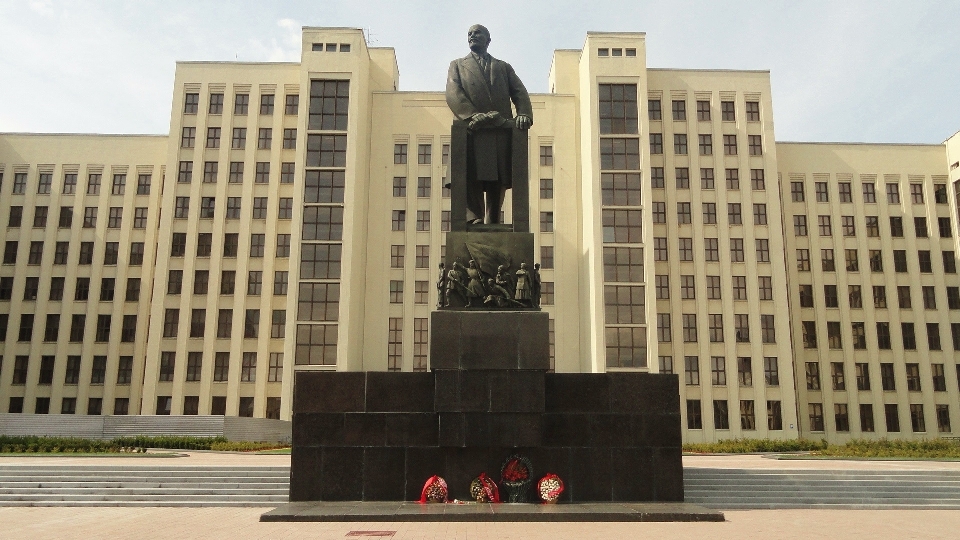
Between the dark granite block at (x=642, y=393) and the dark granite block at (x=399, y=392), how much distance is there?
380 cm

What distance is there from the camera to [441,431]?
49.0 ft

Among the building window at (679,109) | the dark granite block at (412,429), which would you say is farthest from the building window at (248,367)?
the dark granite block at (412,429)

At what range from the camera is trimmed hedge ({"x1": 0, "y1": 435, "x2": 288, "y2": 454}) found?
107ft

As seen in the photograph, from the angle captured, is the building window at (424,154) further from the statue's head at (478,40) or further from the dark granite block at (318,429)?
the dark granite block at (318,429)

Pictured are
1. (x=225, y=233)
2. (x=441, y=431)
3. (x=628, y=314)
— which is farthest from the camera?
(x=225, y=233)

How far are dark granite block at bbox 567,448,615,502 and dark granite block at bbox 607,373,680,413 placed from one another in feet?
3.31

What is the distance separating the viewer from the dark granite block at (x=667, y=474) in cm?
1520

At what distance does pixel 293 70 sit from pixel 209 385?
981 inches

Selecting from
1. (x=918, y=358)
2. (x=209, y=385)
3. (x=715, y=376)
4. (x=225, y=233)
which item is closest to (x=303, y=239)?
(x=225, y=233)

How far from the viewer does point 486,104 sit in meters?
17.7

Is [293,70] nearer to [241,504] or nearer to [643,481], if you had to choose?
[241,504]

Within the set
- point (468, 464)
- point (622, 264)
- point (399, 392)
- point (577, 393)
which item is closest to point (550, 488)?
point (468, 464)

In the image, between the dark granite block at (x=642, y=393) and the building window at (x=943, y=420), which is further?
the building window at (x=943, y=420)

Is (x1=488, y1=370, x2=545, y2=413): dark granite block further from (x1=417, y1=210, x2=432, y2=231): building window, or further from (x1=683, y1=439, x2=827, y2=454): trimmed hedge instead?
(x1=417, y1=210, x2=432, y2=231): building window
